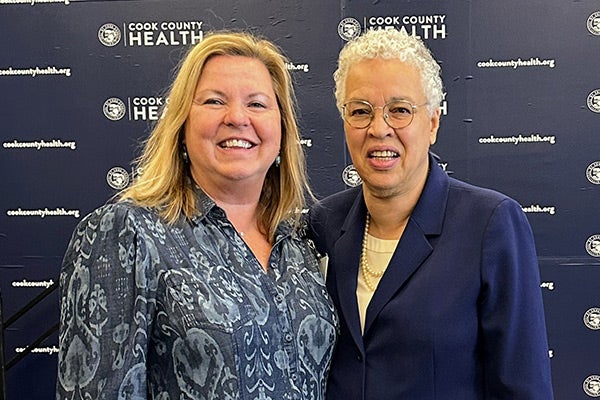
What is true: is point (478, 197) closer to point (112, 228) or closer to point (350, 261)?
point (350, 261)

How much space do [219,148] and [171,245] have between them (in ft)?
0.90

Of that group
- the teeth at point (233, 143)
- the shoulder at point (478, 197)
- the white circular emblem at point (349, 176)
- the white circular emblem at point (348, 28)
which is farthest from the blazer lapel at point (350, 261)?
the white circular emblem at point (348, 28)

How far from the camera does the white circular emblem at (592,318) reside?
3.50 metres

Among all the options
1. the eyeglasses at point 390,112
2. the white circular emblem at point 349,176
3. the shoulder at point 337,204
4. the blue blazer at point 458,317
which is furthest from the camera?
the white circular emblem at point 349,176

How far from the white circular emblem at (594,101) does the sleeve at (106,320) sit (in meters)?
2.83

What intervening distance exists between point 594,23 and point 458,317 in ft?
8.40

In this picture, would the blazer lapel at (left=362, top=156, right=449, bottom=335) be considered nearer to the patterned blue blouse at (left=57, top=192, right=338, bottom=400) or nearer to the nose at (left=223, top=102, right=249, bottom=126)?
the patterned blue blouse at (left=57, top=192, right=338, bottom=400)

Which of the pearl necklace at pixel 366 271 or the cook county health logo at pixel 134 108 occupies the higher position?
the cook county health logo at pixel 134 108

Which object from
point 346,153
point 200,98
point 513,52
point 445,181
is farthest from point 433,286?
point 513,52

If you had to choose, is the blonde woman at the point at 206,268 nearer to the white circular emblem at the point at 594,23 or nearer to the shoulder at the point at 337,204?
the shoulder at the point at 337,204

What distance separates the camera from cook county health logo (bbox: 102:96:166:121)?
12.0ft

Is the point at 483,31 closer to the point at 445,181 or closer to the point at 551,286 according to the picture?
the point at 551,286

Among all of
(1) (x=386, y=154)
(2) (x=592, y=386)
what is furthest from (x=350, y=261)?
(2) (x=592, y=386)

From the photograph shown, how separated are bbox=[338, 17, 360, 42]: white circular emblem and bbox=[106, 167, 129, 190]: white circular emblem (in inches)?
56.3
